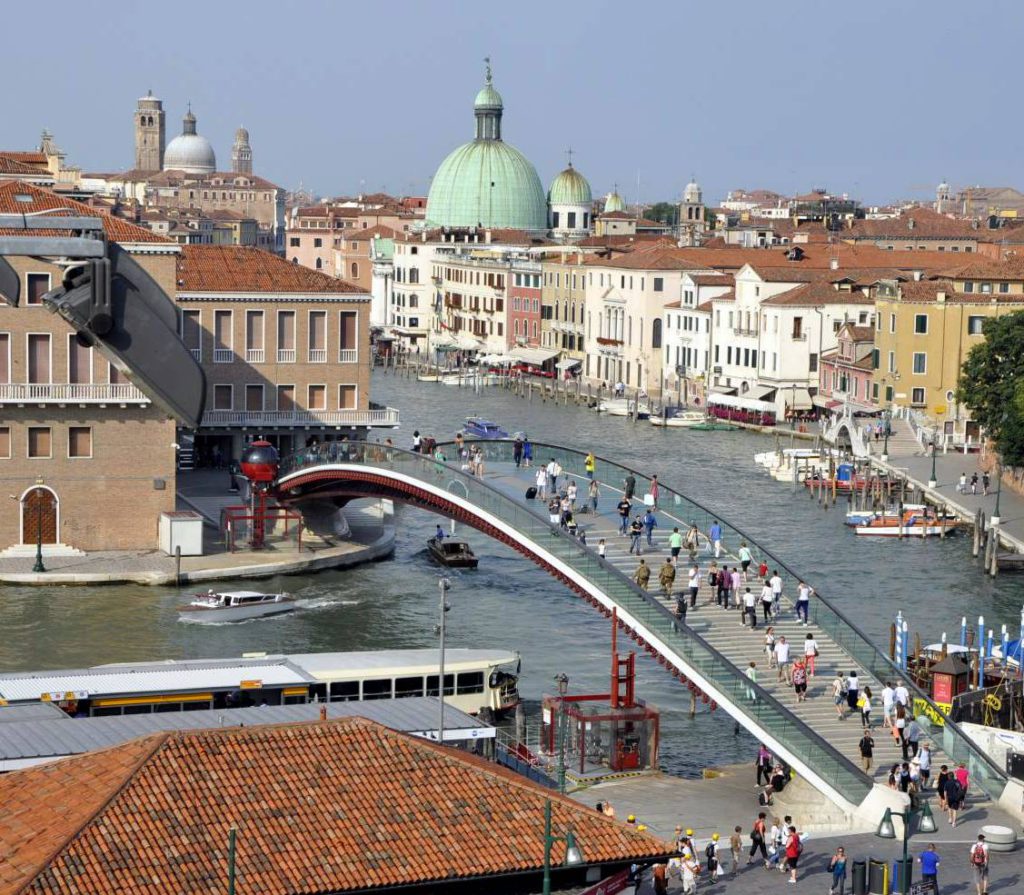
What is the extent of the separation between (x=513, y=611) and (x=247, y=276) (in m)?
11.5

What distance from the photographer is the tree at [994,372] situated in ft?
139

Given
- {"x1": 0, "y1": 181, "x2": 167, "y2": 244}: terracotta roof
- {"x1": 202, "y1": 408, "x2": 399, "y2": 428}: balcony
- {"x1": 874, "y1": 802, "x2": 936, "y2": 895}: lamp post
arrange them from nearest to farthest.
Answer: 1. {"x1": 874, "y1": 802, "x2": 936, "y2": 895}: lamp post
2. {"x1": 0, "y1": 181, "x2": 167, "y2": 244}: terracotta roof
3. {"x1": 202, "y1": 408, "x2": 399, "y2": 428}: balcony

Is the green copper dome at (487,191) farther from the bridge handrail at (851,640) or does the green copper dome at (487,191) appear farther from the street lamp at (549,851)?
the street lamp at (549,851)

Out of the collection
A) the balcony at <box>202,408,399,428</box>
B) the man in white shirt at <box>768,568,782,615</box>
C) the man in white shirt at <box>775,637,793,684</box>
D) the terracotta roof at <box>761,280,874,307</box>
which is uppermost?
the terracotta roof at <box>761,280,874,307</box>

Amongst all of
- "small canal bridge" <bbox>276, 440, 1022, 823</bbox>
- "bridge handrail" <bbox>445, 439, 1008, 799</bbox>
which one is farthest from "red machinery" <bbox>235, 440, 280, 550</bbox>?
"bridge handrail" <bbox>445, 439, 1008, 799</bbox>

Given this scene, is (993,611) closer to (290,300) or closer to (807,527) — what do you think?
(807,527)

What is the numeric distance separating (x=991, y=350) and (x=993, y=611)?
15.4 meters

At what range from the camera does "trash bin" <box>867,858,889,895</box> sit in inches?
576

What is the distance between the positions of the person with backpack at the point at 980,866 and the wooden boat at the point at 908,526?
2237 centimetres

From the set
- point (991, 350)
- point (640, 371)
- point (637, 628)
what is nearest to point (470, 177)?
point (640, 371)

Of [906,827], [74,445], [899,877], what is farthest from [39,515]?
[906,827]

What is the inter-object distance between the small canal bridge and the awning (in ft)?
143

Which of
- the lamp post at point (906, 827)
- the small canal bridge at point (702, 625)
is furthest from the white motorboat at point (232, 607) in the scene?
the lamp post at point (906, 827)

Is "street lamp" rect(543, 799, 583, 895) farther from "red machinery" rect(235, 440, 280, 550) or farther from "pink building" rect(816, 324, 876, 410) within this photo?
"pink building" rect(816, 324, 876, 410)
